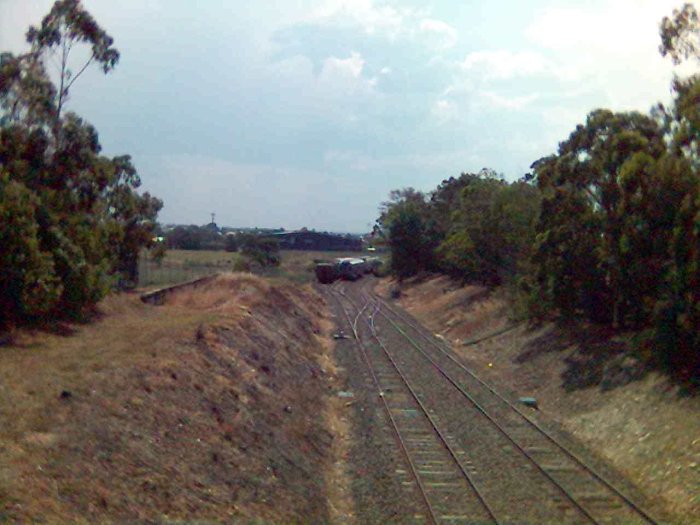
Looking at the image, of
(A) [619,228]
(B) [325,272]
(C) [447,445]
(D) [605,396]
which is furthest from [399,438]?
(B) [325,272]

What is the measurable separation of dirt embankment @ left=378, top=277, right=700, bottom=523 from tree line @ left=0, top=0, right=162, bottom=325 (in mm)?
13711

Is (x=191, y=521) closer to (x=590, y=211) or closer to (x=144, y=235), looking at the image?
(x=590, y=211)

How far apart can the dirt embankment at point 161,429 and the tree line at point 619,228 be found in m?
8.84

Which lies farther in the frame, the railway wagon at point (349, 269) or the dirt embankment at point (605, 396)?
the railway wagon at point (349, 269)

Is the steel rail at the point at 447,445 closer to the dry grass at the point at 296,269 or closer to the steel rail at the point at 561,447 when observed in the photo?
the steel rail at the point at 561,447

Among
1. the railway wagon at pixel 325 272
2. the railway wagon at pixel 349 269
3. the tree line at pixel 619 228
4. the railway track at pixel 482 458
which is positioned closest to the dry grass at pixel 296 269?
the railway wagon at pixel 325 272

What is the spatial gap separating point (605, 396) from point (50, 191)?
1751 cm

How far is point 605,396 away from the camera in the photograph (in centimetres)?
2306

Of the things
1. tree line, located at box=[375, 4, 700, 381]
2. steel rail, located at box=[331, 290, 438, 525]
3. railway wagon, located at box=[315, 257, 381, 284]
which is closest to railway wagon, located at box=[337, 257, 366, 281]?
railway wagon, located at box=[315, 257, 381, 284]

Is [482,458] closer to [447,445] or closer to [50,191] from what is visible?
[447,445]

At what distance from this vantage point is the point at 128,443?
41.9 ft

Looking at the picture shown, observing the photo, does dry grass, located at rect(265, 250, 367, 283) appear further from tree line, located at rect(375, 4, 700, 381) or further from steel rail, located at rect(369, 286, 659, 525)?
steel rail, located at rect(369, 286, 659, 525)

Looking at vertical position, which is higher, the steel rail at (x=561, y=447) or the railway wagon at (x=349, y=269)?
the railway wagon at (x=349, y=269)

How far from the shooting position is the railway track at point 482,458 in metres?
14.1
